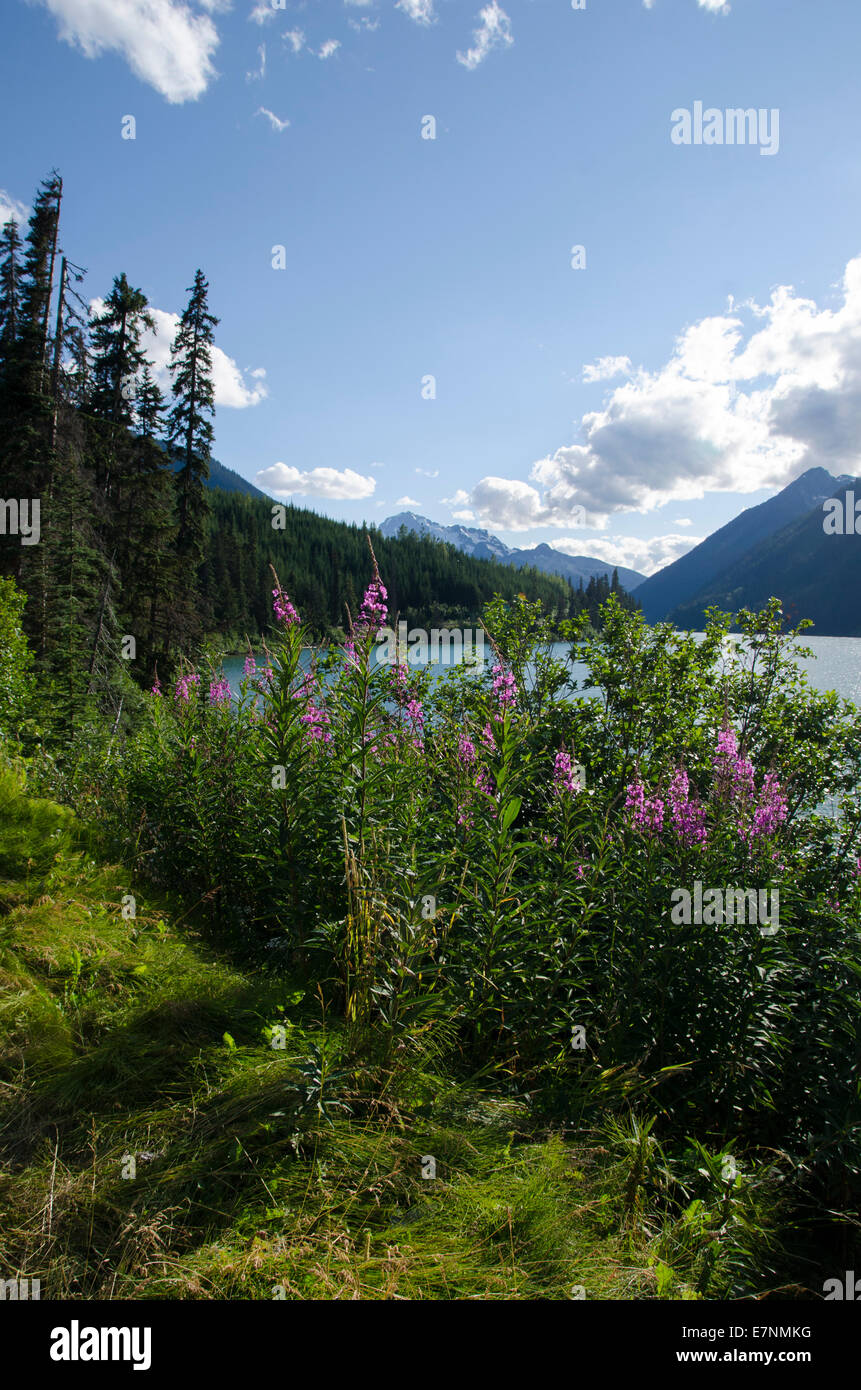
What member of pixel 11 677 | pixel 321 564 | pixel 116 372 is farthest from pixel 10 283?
pixel 321 564

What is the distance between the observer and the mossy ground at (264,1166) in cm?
213

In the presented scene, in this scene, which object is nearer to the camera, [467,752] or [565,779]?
[565,779]

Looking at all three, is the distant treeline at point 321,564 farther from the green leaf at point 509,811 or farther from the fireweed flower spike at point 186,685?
the green leaf at point 509,811

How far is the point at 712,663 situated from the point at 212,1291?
9.47m

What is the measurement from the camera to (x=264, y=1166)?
8.16 feet

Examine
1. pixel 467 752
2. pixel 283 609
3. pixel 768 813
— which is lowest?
pixel 768 813

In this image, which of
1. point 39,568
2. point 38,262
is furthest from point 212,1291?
point 38,262

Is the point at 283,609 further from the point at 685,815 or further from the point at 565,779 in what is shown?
the point at 685,815

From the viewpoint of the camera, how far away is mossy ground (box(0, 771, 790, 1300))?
213cm

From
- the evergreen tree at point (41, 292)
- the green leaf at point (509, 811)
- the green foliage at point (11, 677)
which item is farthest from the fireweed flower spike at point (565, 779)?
the evergreen tree at point (41, 292)

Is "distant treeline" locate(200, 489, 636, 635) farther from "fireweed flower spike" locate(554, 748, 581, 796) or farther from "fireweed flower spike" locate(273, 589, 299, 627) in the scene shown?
"fireweed flower spike" locate(554, 748, 581, 796)

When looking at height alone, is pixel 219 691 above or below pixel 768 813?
above
